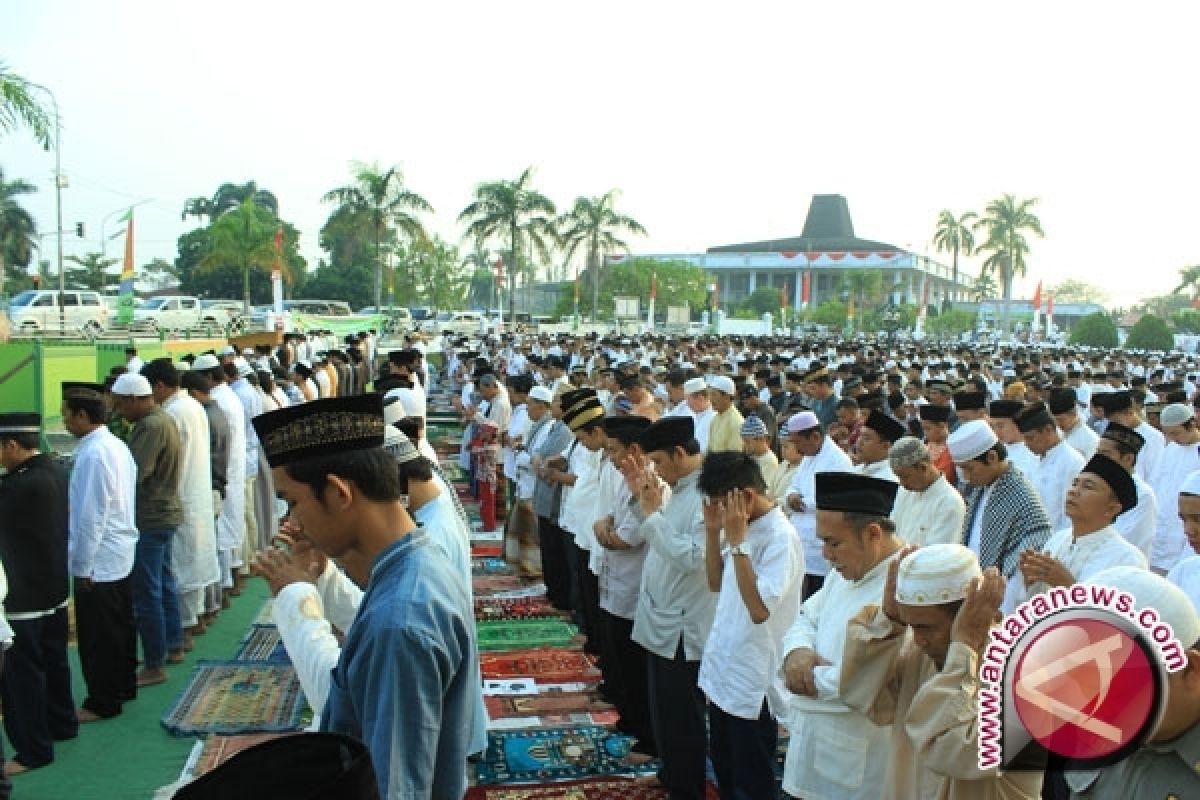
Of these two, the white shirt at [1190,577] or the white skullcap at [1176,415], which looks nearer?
the white shirt at [1190,577]

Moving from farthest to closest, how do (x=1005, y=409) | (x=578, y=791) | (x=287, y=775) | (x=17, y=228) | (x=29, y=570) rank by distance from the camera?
(x=17, y=228)
(x=1005, y=409)
(x=578, y=791)
(x=29, y=570)
(x=287, y=775)

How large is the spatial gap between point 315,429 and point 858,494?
73.6 inches

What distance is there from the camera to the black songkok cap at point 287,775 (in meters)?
1.33

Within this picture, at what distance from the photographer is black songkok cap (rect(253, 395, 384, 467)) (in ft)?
6.46

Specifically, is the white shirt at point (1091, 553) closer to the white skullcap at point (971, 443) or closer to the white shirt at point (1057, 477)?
the white skullcap at point (971, 443)

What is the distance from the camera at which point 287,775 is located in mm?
1345

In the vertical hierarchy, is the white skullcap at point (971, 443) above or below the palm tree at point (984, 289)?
below

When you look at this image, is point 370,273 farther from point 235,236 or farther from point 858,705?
point 858,705

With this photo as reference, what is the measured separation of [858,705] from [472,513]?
902 centimetres

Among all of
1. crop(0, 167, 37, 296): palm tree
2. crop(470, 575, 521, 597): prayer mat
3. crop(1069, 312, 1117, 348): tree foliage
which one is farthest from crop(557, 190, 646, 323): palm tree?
crop(470, 575, 521, 597): prayer mat

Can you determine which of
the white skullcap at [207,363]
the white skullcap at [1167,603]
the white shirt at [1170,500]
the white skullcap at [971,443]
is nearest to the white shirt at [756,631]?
the white skullcap at [971,443]

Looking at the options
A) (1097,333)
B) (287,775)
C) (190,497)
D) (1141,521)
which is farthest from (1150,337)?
(287,775)

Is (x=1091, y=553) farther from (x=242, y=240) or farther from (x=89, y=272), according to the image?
(x=89, y=272)

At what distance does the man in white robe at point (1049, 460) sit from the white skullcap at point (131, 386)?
5707mm
